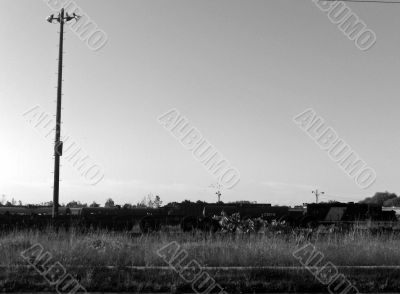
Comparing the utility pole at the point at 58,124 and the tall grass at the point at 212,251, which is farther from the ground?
the utility pole at the point at 58,124

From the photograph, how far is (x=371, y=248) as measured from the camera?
41.5 ft

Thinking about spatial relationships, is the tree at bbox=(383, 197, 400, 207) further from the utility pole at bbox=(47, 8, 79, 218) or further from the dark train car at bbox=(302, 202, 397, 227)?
the utility pole at bbox=(47, 8, 79, 218)

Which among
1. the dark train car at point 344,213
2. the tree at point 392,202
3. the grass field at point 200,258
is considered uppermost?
the tree at point 392,202

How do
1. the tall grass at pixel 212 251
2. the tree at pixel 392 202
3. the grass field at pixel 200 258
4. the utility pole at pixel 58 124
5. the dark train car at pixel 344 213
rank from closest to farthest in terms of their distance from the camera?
the grass field at pixel 200 258, the tall grass at pixel 212 251, the utility pole at pixel 58 124, the dark train car at pixel 344 213, the tree at pixel 392 202

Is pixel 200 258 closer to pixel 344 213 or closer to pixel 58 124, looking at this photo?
pixel 58 124

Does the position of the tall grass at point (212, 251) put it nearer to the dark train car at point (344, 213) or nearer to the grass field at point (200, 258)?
the grass field at point (200, 258)

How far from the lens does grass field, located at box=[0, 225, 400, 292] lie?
9.23 metres

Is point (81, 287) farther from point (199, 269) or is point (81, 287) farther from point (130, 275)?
point (199, 269)

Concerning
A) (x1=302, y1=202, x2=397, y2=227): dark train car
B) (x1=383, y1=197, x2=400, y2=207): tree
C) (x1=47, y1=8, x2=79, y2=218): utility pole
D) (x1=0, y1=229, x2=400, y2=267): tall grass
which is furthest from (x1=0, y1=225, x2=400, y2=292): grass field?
(x1=383, y1=197, x2=400, y2=207): tree

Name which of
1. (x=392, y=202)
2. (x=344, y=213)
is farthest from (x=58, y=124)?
(x=392, y=202)

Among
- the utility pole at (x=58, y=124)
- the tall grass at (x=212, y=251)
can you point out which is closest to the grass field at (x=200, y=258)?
the tall grass at (x=212, y=251)

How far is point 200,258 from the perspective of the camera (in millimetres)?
11539

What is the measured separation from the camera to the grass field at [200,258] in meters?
9.23

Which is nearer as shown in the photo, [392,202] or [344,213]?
[344,213]
